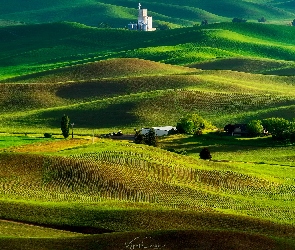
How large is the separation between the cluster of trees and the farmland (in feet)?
4.02

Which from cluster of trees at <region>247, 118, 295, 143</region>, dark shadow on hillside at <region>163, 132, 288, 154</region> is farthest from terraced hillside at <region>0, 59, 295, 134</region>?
dark shadow on hillside at <region>163, 132, 288, 154</region>

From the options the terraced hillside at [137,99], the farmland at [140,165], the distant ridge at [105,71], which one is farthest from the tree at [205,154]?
the distant ridge at [105,71]

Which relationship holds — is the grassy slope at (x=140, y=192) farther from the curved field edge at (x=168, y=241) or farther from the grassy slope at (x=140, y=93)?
the grassy slope at (x=140, y=93)

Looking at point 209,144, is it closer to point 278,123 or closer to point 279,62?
point 278,123

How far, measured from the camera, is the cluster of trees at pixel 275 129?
8694 cm

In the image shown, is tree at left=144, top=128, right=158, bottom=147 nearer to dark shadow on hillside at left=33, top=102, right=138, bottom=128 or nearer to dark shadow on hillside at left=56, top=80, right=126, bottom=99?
dark shadow on hillside at left=33, top=102, right=138, bottom=128

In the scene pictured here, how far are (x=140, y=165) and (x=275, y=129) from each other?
23.8 m

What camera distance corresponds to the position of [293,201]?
6191cm

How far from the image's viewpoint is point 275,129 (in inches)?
3465

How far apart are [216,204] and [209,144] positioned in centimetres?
2645

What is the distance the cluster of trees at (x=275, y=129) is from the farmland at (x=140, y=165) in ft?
4.02

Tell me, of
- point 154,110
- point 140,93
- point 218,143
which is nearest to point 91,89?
point 140,93

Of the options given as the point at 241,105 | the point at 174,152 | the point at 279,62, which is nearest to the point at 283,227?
the point at 174,152

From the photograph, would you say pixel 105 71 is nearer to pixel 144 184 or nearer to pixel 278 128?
pixel 278 128
